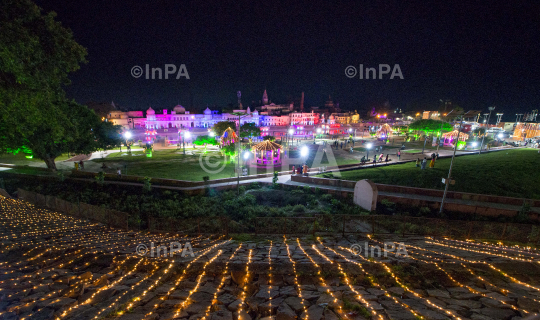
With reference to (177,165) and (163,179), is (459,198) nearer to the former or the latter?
(163,179)

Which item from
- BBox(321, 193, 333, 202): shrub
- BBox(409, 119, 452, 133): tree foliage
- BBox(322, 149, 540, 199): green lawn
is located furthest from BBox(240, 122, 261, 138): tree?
BBox(321, 193, 333, 202): shrub

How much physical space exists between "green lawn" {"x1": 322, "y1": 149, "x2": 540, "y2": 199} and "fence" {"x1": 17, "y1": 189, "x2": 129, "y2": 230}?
1488cm

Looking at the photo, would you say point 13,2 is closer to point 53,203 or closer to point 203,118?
point 53,203

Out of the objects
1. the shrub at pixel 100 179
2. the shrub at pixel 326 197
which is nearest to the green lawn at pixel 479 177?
the shrub at pixel 326 197

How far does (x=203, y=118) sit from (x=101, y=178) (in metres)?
82.9

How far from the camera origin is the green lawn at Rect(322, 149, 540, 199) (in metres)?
16.0

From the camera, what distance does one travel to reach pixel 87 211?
10.2 meters

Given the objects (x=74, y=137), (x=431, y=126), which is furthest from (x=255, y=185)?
(x=431, y=126)

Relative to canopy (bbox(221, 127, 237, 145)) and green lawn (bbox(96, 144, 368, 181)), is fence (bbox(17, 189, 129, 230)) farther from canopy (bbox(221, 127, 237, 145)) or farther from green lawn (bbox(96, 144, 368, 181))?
canopy (bbox(221, 127, 237, 145))

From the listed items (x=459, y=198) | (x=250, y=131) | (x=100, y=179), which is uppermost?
(x=250, y=131)

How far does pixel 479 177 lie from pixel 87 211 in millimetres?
24114

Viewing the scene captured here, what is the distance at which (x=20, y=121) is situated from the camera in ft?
39.1

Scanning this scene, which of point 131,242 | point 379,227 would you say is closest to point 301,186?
point 379,227

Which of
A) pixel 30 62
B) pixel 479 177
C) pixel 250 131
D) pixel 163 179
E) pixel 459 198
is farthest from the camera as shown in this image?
pixel 250 131
